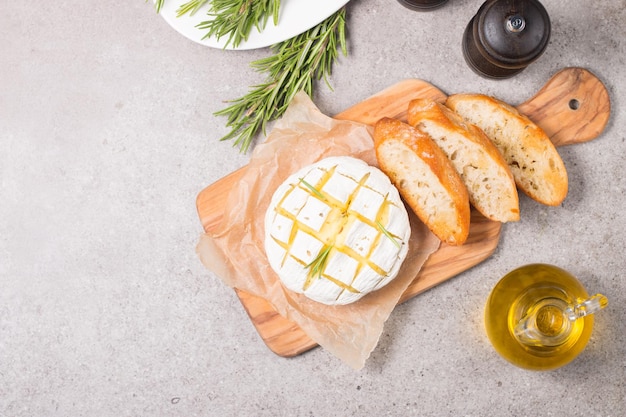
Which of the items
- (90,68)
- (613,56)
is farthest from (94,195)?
(613,56)

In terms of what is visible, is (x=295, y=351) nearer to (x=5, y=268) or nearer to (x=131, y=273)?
(x=131, y=273)

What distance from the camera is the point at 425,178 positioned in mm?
1460

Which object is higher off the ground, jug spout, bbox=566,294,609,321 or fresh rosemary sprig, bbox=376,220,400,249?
jug spout, bbox=566,294,609,321

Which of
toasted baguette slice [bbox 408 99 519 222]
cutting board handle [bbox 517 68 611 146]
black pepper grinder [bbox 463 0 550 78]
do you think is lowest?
toasted baguette slice [bbox 408 99 519 222]

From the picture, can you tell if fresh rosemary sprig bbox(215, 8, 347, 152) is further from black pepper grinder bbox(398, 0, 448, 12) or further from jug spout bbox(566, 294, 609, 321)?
jug spout bbox(566, 294, 609, 321)

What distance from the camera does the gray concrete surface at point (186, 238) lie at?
1639mm

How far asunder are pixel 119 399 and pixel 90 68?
0.98 meters

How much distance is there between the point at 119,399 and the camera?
173 cm

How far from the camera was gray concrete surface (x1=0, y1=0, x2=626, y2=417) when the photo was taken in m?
1.64

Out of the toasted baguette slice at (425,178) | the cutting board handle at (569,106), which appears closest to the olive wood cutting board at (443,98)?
the cutting board handle at (569,106)

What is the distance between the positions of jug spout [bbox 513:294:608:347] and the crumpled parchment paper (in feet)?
0.97

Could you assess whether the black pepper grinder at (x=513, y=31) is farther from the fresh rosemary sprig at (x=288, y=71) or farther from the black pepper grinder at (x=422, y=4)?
the fresh rosemary sprig at (x=288, y=71)

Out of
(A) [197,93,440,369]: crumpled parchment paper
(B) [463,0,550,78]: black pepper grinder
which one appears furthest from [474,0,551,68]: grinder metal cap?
(A) [197,93,440,369]: crumpled parchment paper

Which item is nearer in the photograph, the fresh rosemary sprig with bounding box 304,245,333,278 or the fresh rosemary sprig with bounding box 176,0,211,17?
the fresh rosemary sprig with bounding box 304,245,333,278
